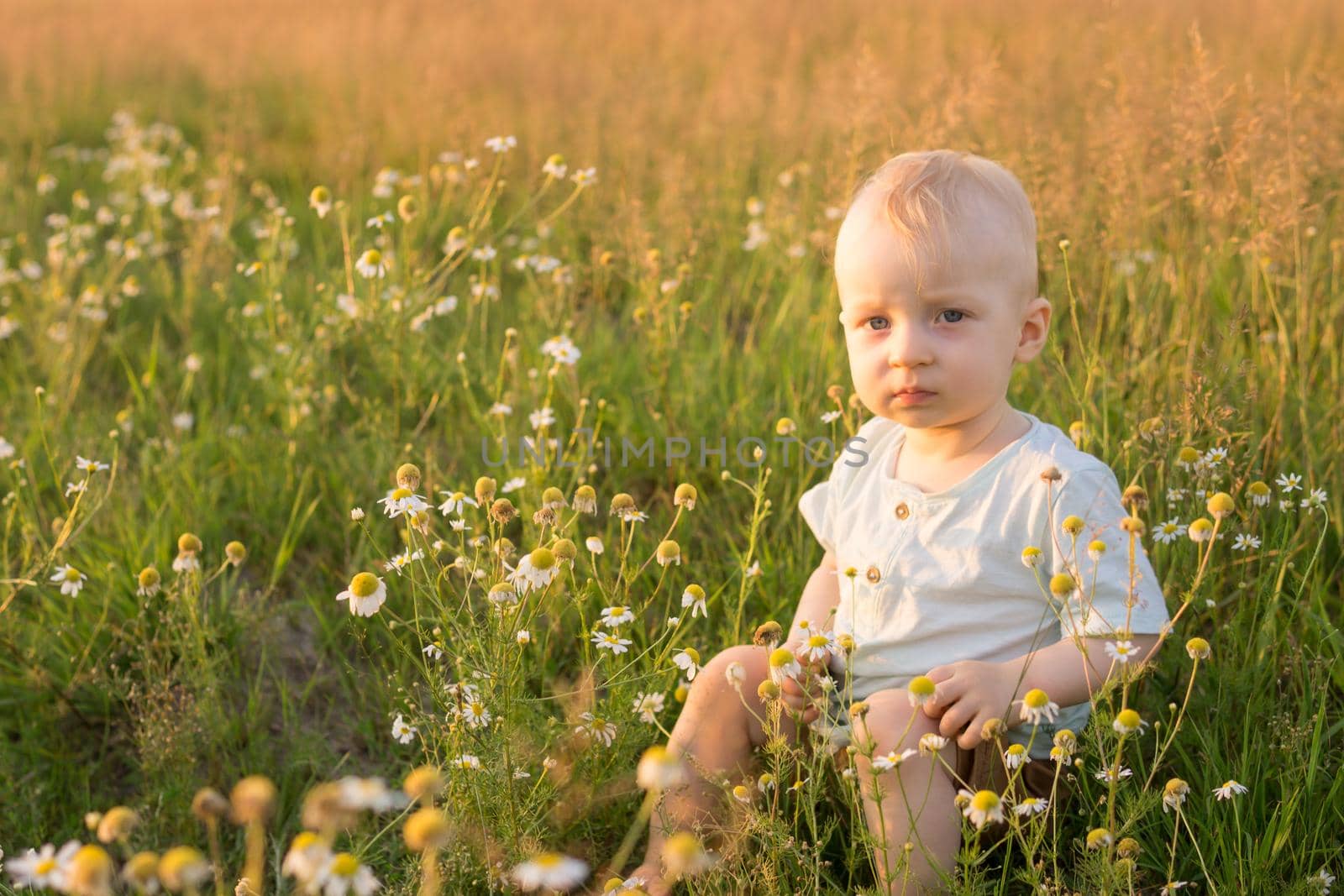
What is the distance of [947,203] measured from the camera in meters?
2.09

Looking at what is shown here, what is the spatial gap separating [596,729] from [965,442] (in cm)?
83

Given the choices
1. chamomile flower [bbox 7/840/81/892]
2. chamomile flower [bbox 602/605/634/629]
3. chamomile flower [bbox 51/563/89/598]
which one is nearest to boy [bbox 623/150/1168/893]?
chamomile flower [bbox 602/605/634/629]

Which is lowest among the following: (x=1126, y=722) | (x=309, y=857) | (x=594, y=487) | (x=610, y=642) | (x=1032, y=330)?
(x=594, y=487)

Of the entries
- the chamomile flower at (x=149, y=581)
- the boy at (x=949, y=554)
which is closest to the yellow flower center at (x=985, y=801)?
the boy at (x=949, y=554)

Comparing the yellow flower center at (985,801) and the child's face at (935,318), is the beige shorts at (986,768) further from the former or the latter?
the child's face at (935,318)

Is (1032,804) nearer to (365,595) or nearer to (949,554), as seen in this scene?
(949,554)

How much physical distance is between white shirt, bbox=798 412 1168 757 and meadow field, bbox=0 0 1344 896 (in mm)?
178

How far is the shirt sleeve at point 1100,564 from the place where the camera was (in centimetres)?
196

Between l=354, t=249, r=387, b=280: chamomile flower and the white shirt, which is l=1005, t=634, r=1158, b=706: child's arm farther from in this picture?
l=354, t=249, r=387, b=280: chamomile flower

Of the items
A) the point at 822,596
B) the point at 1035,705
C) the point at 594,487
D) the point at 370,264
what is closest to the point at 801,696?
the point at 822,596

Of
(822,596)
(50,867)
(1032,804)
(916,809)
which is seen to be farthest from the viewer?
(822,596)

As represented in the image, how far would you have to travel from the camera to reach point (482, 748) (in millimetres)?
2062

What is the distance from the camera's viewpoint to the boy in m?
1.96

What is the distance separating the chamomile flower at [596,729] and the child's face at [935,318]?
0.73 meters
